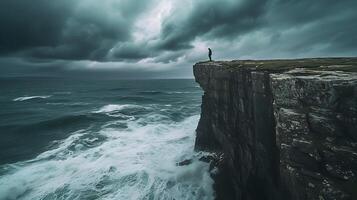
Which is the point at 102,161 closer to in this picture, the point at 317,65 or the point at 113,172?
the point at 113,172

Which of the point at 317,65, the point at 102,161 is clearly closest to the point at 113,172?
the point at 102,161

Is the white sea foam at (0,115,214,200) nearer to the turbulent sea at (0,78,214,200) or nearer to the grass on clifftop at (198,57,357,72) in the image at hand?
the turbulent sea at (0,78,214,200)

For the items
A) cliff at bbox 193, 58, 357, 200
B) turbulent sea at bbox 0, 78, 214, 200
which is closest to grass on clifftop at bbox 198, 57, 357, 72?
cliff at bbox 193, 58, 357, 200

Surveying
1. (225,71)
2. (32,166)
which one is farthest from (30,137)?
(225,71)

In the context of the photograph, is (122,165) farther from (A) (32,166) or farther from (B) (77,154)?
(A) (32,166)

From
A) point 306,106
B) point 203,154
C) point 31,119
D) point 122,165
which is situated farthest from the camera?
point 31,119

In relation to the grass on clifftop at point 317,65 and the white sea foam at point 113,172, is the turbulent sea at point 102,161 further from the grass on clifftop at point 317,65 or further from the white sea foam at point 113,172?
the grass on clifftop at point 317,65
